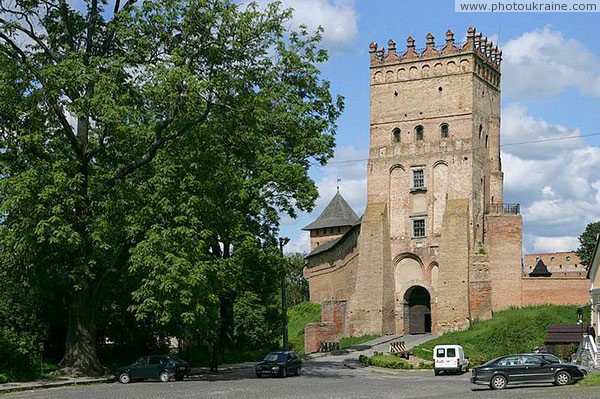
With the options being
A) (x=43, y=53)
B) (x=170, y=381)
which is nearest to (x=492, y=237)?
(x=170, y=381)

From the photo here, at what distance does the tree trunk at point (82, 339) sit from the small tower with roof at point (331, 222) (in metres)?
59.3

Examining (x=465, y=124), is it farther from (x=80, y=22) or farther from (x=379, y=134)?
(x=80, y=22)

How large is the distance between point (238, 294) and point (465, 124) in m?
20.5

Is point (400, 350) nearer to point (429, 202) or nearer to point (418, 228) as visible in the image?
Answer: point (418, 228)

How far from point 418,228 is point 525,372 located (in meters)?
30.8

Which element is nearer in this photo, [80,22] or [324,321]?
[80,22]

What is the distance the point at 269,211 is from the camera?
4256 centimetres

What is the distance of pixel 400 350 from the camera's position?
48094 millimetres

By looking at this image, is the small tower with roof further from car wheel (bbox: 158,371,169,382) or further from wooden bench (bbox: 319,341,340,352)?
car wheel (bbox: 158,371,169,382)

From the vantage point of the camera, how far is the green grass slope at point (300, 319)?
66.3m

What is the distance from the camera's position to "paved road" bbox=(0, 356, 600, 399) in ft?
82.1

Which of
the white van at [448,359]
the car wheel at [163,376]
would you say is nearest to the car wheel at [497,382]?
the white van at [448,359]

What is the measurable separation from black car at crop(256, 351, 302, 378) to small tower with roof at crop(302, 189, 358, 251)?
5519 cm

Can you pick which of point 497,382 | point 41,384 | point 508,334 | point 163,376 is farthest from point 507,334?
point 41,384
